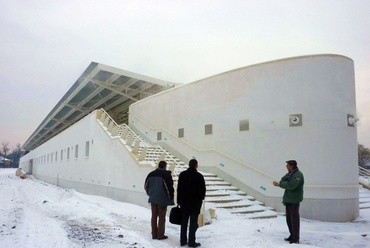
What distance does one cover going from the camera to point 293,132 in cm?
1103

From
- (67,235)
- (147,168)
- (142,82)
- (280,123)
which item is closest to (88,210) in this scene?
(147,168)

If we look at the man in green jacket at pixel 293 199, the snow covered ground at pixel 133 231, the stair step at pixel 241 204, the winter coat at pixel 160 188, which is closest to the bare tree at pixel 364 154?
the snow covered ground at pixel 133 231

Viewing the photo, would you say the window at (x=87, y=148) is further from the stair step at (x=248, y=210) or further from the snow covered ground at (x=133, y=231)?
the stair step at (x=248, y=210)

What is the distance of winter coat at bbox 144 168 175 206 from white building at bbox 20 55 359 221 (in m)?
4.34

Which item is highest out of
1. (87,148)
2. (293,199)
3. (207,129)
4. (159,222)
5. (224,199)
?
(207,129)

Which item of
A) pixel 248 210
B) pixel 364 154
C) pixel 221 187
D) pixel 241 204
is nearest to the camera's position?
pixel 248 210

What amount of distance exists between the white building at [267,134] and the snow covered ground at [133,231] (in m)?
1.41

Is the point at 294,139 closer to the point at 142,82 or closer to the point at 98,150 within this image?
the point at 98,150

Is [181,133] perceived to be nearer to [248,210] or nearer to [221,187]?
[221,187]

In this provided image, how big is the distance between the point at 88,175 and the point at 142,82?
7.84 m

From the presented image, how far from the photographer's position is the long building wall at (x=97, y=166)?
40.1 feet

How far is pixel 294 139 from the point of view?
11.0 metres

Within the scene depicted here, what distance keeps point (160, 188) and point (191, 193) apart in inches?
36.7

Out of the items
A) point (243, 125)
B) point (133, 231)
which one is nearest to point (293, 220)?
point (133, 231)
